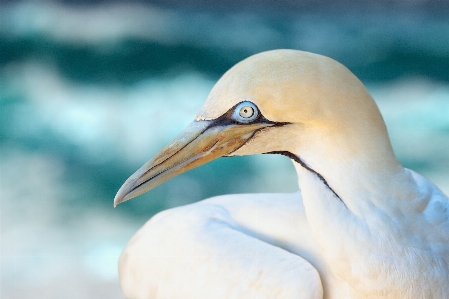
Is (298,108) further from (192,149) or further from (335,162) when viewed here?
(192,149)

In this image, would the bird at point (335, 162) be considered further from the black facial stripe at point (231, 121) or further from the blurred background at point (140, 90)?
the blurred background at point (140, 90)

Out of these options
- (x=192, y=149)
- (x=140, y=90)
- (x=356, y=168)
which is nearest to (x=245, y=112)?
(x=192, y=149)

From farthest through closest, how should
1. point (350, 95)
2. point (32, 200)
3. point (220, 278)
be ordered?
point (32, 200), point (220, 278), point (350, 95)

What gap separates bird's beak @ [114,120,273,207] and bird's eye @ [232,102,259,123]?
0.08 ft

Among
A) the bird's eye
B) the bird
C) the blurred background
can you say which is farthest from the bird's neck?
the blurred background

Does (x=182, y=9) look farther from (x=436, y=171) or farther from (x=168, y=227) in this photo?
(x=168, y=227)

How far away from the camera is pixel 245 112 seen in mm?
1656

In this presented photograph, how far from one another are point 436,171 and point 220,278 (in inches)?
143

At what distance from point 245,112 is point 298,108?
138 millimetres

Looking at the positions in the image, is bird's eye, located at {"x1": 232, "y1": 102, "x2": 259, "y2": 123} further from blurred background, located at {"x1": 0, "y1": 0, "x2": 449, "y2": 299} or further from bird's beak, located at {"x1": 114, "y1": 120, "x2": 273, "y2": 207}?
blurred background, located at {"x1": 0, "y1": 0, "x2": 449, "y2": 299}

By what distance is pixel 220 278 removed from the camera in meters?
2.21

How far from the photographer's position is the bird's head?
5.29ft

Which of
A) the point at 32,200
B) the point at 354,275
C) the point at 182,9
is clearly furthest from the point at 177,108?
the point at 354,275

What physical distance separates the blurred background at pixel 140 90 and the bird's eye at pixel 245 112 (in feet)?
9.24
